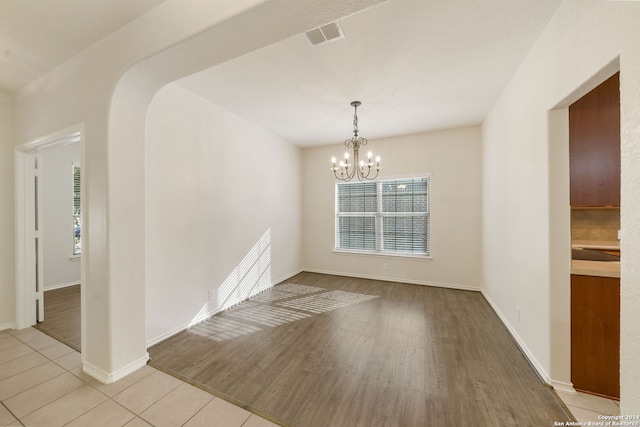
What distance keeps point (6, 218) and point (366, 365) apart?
14.1ft

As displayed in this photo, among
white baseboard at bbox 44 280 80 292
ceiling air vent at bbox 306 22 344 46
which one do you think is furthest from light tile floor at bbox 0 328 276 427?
ceiling air vent at bbox 306 22 344 46

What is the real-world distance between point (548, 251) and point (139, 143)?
3534 mm

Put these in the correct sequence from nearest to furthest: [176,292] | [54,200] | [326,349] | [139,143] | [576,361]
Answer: [576,361] → [139,143] → [326,349] → [176,292] → [54,200]

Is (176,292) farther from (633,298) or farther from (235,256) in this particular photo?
(633,298)

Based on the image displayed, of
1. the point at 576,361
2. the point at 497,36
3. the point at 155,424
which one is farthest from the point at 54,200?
the point at 576,361

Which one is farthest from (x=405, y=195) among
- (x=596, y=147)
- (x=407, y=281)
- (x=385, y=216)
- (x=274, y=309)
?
(x=274, y=309)

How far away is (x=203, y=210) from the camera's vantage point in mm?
3086

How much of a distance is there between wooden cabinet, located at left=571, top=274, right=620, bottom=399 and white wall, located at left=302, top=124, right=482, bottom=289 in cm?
243

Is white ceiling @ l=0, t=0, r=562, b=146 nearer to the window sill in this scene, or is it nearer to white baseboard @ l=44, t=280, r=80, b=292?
the window sill

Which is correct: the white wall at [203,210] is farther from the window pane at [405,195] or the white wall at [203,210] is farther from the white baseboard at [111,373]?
the window pane at [405,195]

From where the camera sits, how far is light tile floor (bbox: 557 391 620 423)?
5.16 ft

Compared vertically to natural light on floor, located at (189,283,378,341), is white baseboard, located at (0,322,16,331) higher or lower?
higher

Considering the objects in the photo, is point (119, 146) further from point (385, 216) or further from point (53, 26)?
point (385, 216)

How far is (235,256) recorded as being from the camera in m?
3.60
